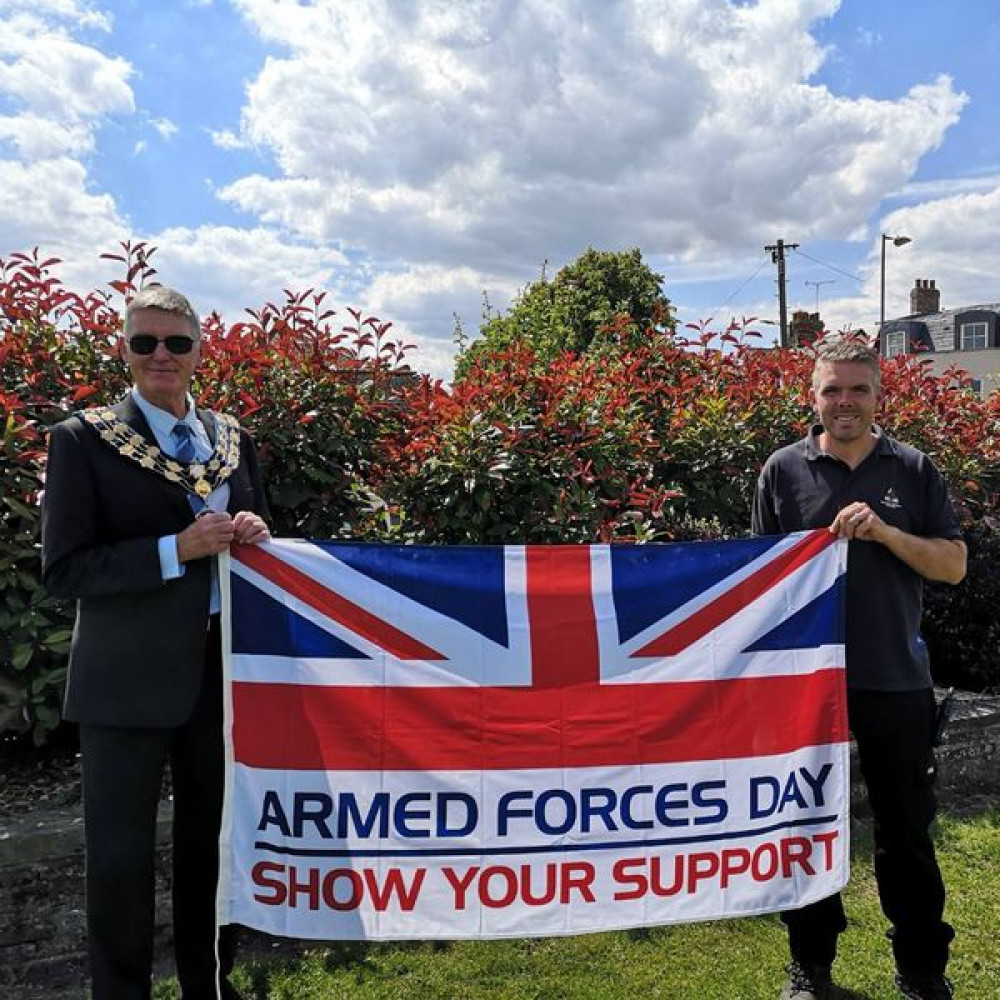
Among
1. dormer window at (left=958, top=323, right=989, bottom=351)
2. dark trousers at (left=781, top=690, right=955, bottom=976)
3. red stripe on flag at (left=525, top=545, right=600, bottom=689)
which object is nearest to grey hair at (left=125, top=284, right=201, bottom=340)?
red stripe on flag at (left=525, top=545, right=600, bottom=689)

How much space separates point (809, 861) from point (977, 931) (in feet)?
3.68

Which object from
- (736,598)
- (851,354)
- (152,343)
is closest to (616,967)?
(736,598)

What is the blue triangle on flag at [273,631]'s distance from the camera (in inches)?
107

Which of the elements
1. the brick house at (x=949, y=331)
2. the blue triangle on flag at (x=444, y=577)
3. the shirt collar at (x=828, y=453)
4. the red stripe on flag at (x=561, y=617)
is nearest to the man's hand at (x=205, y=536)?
the blue triangle on flag at (x=444, y=577)

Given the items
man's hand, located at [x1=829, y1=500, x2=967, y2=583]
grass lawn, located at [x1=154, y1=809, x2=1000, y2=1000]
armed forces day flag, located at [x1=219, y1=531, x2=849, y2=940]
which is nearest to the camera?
armed forces day flag, located at [x1=219, y1=531, x2=849, y2=940]

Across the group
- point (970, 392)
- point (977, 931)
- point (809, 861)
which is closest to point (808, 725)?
point (809, 861)

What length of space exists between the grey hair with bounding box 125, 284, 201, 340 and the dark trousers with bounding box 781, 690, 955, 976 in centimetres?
242

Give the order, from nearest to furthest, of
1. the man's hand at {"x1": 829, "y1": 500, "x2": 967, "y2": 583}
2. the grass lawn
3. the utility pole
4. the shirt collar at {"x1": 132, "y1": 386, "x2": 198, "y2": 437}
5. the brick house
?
the shirt collar at {"x1": 132, "y1": 386, "x2": 198, "y2": 437} → the man's hand at {"x1": 829, "y1": 500, "x2": 967, "y2": 583} → the grass lawn → the utility pole → the brick house

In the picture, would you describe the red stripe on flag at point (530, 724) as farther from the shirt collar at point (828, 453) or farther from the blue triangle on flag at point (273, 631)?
the shirt collar at point (828, 453)

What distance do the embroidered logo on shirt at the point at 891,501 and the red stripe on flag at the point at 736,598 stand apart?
0.20m

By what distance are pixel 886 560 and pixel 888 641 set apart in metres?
0.27

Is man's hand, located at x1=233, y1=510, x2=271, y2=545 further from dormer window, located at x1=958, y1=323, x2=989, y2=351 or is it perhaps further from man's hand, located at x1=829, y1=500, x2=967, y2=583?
dormer window, located at x1=958, y1=323, x2=989, y2=351

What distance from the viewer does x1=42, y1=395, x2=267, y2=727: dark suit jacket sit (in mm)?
2375

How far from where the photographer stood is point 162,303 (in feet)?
8.12
